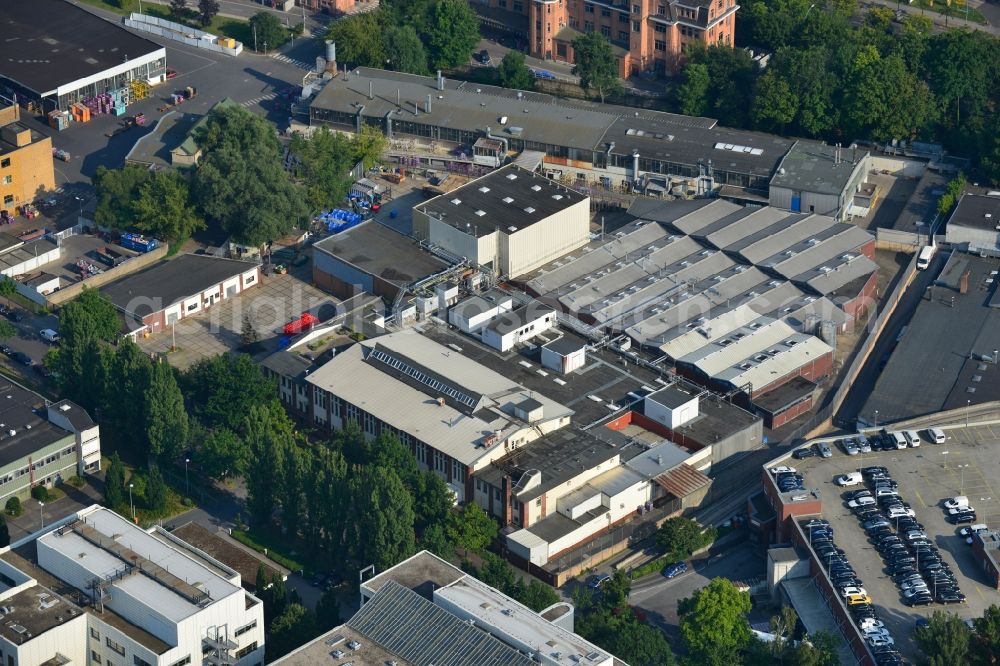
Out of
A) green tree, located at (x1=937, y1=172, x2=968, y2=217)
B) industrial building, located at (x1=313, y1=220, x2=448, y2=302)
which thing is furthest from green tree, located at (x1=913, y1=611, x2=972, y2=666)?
green tree, located at (x1=937, y1=172, x2=968, y2=217)

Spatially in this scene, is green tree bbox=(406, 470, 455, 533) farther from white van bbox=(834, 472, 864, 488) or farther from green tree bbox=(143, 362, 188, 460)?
white van bbox=(834, 472, 864, 488)

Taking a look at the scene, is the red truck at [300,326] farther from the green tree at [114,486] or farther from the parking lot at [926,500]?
the parking lot at [926,500]

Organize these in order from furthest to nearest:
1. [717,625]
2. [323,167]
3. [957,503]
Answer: [323,167] → [957,503] → [717,625]

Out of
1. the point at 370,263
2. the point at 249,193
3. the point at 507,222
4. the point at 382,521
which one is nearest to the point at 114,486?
the point at 382,521

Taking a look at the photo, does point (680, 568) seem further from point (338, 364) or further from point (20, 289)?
point (20, 289)

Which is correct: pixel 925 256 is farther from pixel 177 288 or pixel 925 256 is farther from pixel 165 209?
pixel 165 209

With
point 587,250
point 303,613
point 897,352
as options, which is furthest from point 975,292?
point 303,613
